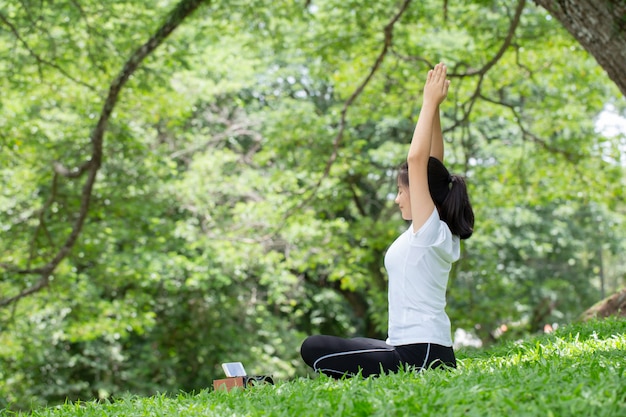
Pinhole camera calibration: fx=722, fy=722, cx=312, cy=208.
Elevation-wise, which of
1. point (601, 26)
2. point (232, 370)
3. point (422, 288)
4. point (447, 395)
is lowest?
point (232, 370)

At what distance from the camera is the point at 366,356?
317 cm

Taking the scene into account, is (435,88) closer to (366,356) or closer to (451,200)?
(451,200)

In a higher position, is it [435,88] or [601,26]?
[601,26]

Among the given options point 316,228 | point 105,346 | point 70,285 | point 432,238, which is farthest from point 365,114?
point 432,238

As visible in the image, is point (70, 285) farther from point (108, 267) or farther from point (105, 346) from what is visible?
point (105, 346)

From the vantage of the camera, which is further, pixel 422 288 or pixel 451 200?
pixel 451 200

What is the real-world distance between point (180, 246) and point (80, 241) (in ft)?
7.87

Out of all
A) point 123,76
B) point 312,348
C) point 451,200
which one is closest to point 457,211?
point 451,200

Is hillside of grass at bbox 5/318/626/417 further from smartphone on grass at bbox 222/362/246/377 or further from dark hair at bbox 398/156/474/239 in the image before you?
dark hair at bbox 398/156/474/239

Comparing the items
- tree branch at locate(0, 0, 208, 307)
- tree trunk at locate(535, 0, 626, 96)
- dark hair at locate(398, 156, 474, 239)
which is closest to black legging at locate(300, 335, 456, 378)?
dark hair at locate(398, 156, 474, 239)

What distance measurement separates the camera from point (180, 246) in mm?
12766

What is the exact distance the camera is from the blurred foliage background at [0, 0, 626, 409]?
9180 millimetres

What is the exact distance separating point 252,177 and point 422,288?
10018 millimetres

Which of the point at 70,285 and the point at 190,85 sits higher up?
the point at 190,85
